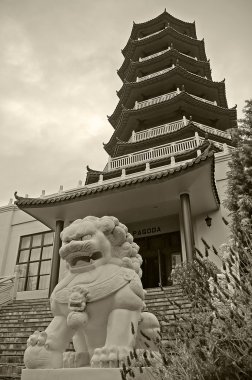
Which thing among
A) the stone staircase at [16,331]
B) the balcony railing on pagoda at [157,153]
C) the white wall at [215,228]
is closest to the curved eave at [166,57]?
the balcony railing on pagoda at [157,153]

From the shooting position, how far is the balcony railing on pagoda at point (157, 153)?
12648 millimetres

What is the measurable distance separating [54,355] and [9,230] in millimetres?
12184

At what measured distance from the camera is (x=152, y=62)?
1967 cm

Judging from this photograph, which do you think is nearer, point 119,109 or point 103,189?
point 103,189

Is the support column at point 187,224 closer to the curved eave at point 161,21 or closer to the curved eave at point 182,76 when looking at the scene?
the curved eave at point 182,76

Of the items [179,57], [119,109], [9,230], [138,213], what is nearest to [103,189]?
[138,213]

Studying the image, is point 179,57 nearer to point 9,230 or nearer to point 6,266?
point 9,230

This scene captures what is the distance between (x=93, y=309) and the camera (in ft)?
8.07

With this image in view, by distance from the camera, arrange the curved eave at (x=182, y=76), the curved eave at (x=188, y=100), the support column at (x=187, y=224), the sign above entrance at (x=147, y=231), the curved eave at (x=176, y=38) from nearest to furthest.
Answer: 1. the support column at (x=187, y=224)
2. the sign above entrance at (x=147, y=231)
3. the curved eave at (x=188, y=100)
4. the curved eave at (x=182, y=76)
5. the curved eave at (x=176, y=38)

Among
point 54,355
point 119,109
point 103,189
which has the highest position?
point 119,109

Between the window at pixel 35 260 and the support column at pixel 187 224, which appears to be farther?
the window at pixel 35 260

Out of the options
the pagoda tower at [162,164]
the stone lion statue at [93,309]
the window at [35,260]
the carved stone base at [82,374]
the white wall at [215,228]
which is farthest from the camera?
the window at [35,260]

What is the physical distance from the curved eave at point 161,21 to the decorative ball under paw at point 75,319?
23.7m

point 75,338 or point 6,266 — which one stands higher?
point 6,266
